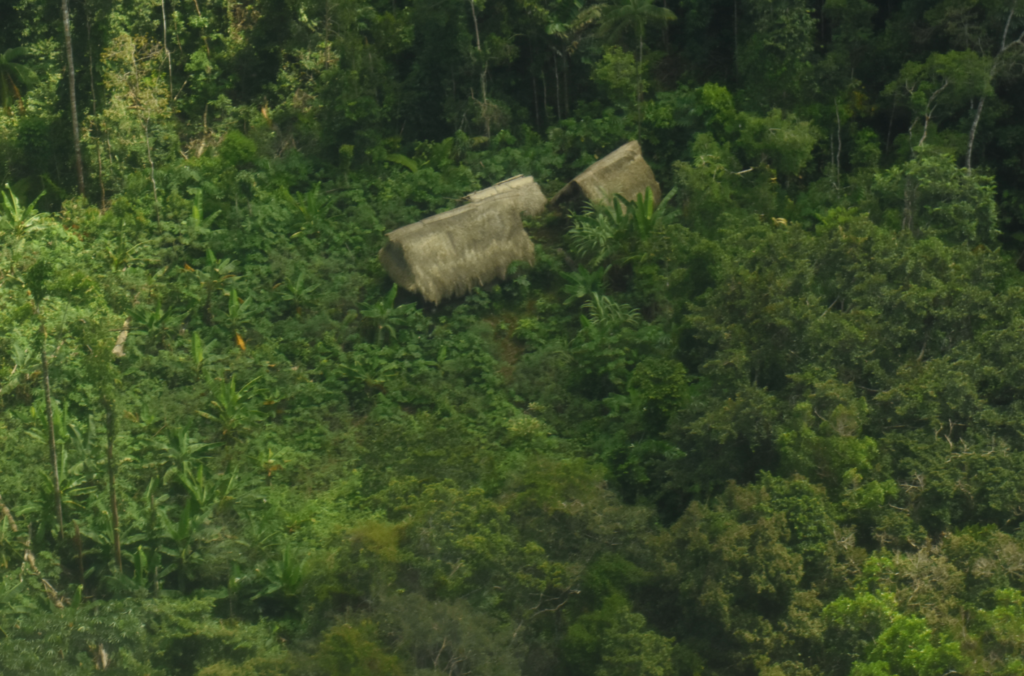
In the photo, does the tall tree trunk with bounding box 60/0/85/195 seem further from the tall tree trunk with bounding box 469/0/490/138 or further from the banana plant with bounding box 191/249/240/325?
the tall tree trunk with bounding box 469/0/490/138

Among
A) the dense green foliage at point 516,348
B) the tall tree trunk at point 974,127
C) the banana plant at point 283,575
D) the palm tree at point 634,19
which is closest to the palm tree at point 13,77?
the dense green foliage at point 516,348

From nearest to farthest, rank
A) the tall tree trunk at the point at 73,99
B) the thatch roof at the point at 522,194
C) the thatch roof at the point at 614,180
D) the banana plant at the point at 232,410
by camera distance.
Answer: the banana plant at the point at 232,410, the thatch roof at the point at 614,180, the thatch roof at the point at 522,194, the tall tree trunk at the point at 73,99

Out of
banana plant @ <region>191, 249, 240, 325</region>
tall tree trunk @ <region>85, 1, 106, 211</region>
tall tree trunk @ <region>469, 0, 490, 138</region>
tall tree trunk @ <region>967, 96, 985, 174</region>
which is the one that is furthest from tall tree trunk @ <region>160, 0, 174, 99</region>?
tall tree trunk @ <region>967, 96, 985, 174</region>

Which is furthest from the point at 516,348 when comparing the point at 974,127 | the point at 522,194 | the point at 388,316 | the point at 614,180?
the point at 974,127

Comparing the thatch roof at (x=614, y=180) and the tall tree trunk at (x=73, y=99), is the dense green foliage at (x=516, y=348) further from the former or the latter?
the thatch roof at (x=614, y=180)

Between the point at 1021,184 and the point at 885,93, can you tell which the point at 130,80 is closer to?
the point at 885,93

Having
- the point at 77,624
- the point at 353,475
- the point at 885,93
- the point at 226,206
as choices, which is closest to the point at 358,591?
the point at 77,624
